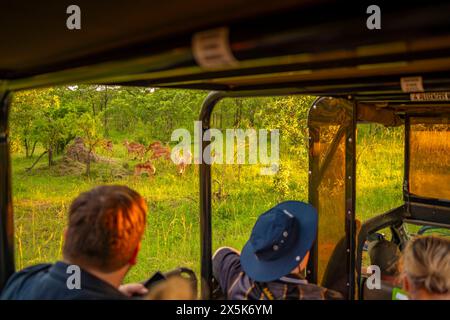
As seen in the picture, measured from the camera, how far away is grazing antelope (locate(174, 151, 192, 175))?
9125 mm

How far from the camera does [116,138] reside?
9.66m

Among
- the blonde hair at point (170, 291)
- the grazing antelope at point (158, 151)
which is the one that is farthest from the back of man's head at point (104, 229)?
the grazing antelope at point (158, 151)

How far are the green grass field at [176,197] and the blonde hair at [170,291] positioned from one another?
14.5 feet

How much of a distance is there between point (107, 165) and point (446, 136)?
5.93 metres

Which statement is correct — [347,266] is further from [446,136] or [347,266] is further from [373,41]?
[373,41]

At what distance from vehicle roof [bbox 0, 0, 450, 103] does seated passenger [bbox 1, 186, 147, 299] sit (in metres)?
0.49

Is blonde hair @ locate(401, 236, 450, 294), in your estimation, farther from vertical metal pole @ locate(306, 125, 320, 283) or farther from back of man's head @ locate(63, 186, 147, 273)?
vertical metal pole @ locate(306, 125, 320, 283)

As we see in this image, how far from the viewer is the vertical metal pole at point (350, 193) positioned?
3479 millimetres

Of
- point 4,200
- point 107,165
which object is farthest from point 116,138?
point 4,200

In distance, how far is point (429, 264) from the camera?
6.46 feet

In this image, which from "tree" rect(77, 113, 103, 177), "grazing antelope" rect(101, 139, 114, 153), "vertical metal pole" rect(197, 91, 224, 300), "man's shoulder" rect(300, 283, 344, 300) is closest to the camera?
"man's shoulder" rect(300, 283, 344, 300)

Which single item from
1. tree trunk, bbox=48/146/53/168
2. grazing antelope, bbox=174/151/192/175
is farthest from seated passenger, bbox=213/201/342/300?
tree trunk, bbox=48/146/53/168

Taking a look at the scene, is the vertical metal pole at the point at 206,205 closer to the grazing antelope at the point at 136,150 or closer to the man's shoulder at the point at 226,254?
the man's shoulder at the point at 226,254

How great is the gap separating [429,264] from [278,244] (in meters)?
0.67
